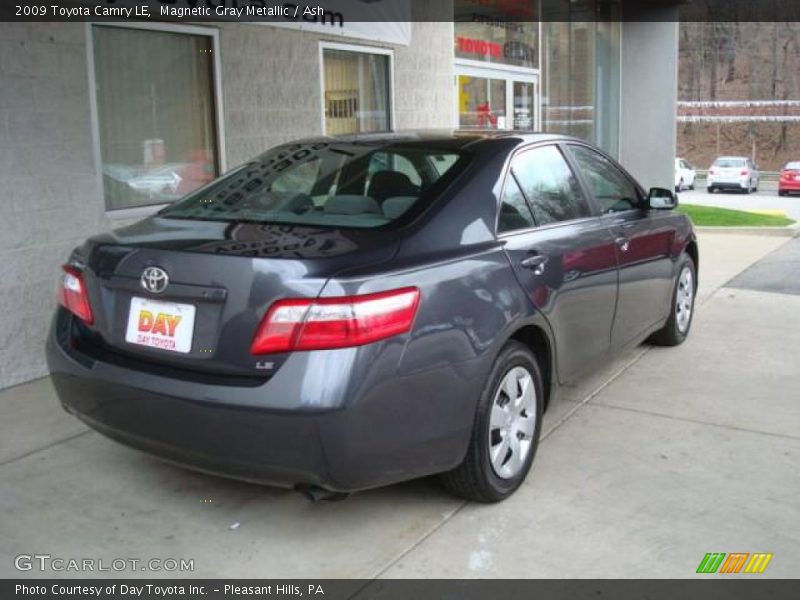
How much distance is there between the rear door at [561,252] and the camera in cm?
382

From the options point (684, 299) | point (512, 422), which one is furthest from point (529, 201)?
point (684, 299)

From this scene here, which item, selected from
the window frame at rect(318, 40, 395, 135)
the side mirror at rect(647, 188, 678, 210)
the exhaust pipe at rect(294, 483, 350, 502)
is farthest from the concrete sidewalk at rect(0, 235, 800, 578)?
the window frame at rect(318, 40, 395, 135)

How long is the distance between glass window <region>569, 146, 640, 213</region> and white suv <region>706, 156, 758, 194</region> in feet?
119

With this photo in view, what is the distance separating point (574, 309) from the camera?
416 centimetres

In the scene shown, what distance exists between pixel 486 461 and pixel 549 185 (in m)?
1.55

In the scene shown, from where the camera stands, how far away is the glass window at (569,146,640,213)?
4785 mm

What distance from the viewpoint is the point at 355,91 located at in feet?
27.8

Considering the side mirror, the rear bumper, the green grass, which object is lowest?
the green grass

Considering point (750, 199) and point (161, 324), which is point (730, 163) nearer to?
point (750, 199)

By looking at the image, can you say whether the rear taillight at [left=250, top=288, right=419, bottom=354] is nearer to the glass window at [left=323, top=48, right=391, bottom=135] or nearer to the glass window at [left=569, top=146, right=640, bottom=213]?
the glass window at [left=569, top=146, right=640, bottom=213]

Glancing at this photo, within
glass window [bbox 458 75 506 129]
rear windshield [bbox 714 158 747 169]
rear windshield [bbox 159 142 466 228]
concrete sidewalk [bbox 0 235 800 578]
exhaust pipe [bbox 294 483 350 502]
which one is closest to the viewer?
exhaust pipe [bbox 294 483 350 502]

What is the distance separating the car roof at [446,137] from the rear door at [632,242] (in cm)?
50

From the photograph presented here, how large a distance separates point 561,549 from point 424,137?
206 cm

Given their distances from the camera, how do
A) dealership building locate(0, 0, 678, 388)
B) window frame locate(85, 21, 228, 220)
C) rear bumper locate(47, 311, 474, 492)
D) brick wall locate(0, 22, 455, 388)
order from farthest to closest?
1. window frame locate(85, 21, 228, 220)
2. dealership building locate(0, 0, 678, 388)
3. brick wall locate(0, 22, 455, 388)
4. rear bumper locate(47, 311, 474, 492)
